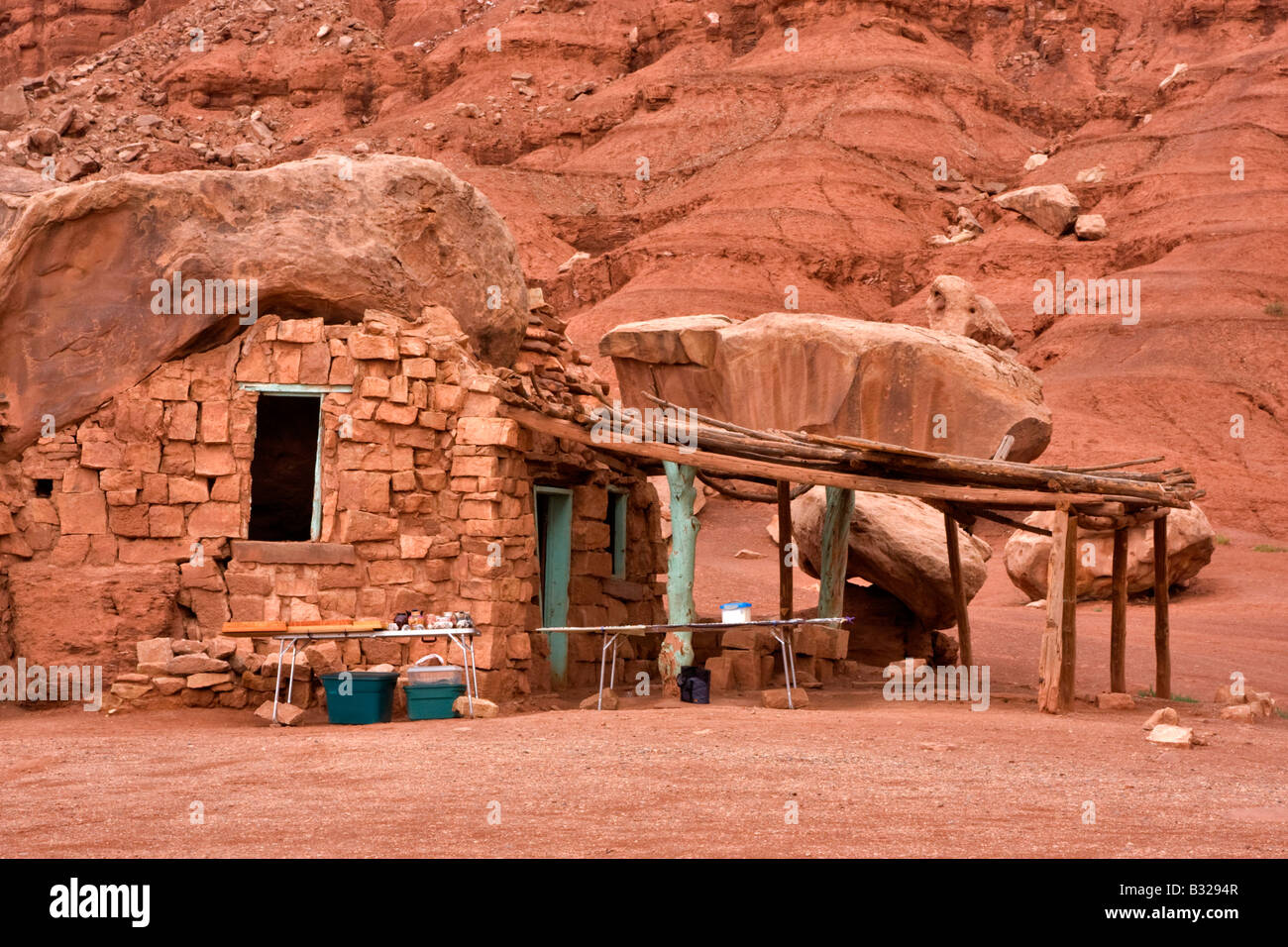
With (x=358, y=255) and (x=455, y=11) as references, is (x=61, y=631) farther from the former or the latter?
(x=455, y=11)

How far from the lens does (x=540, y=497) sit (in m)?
15.2

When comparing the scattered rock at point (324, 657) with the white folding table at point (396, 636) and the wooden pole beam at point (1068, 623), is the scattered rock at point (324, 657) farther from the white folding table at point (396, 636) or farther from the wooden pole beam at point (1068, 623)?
the wooden pole beam at point (1068, 623)

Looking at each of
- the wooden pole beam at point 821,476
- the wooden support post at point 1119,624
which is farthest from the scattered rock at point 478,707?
the wooden support post at point 1119,624

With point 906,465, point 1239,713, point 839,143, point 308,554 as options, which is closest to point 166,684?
point 308,554

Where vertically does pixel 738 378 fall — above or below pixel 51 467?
above

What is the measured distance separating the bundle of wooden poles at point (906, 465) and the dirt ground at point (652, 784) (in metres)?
1.93

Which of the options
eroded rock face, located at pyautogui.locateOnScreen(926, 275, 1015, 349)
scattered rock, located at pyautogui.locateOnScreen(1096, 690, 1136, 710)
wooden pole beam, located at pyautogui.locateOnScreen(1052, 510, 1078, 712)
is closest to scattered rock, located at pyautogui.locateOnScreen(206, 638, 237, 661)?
wooden pole beam, located at pyautogui.locateOnScreen(1052, 510, 1078, 712)

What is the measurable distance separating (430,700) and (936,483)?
187 inches

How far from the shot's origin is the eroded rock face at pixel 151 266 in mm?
12516

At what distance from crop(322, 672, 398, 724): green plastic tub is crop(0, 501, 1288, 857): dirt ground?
200 millimetres

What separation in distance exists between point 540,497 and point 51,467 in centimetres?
488

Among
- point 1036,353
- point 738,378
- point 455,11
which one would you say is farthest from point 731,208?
point 455,11

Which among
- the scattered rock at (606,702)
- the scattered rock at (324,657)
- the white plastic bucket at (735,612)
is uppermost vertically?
the white plastic bucket at (735,612)

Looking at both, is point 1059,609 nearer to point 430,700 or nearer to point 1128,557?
point 430,700
